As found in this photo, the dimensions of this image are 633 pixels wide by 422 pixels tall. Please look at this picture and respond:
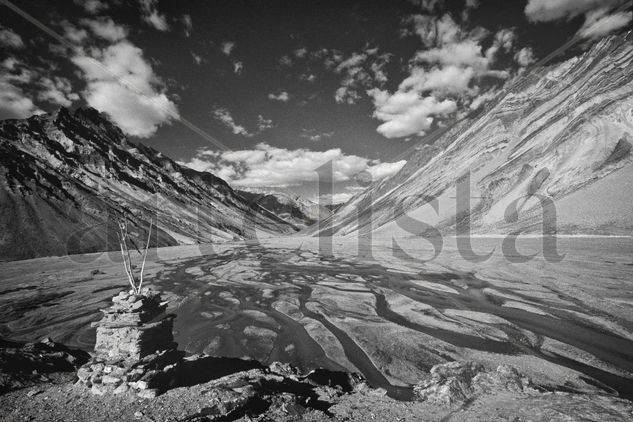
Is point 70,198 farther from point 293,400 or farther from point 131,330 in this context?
point 293,400

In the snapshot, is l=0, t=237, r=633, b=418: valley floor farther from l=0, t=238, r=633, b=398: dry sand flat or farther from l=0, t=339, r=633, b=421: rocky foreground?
l=0, t=339, r=633, b=421: rocky foreground

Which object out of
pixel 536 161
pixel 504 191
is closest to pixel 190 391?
pixel 504 191

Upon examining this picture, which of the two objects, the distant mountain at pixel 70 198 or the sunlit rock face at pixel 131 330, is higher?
the distant mountain at pixel 70 198

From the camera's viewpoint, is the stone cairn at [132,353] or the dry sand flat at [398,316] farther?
the dry sand flat at [398,316]

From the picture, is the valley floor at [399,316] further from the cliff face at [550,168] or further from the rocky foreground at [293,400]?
the cliff face at [550,168]

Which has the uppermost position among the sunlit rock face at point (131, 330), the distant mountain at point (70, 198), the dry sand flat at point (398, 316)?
the distant mountain at point (70, 198)

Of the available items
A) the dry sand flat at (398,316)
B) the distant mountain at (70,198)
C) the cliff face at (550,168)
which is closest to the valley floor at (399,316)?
the dry sand flat at (398,316)
